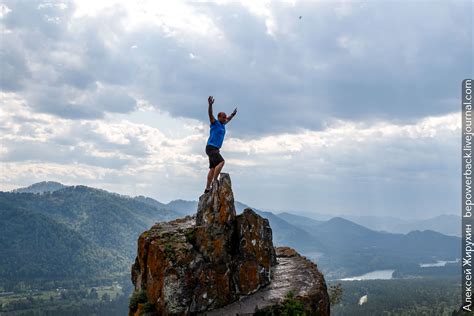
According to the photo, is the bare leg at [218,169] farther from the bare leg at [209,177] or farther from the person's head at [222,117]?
the person's head at [222,117]

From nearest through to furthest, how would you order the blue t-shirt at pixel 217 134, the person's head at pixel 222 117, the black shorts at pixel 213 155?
1. the person's head at pixel 222 117
2. the blue t-shirt at pixel 217 134
3. the black shorts at pixel 213 155

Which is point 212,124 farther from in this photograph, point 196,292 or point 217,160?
point 196,292

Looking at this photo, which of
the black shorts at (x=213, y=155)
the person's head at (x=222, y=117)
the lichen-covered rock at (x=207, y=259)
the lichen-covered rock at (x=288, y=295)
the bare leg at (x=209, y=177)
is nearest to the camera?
the lichen-covered rock at (x=207, y=259)

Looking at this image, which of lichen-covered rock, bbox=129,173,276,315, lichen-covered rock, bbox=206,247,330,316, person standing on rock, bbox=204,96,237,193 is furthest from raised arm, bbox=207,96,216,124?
lichen-covered rock, bbox=206,247,330,316

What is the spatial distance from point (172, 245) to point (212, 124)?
9846mm

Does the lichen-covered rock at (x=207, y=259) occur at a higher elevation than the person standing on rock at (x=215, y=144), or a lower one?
lower

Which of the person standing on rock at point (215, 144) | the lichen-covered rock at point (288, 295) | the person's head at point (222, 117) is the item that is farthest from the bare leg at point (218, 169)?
the lichen-covered rock at point (288, 295)

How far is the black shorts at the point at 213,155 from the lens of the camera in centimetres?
3225

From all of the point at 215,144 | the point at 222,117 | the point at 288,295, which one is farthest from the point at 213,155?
the point at 288,295

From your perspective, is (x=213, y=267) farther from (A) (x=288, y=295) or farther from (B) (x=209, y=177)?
(B) (x=209, y=177)

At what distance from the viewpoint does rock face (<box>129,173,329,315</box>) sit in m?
28.2

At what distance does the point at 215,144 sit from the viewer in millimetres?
32125

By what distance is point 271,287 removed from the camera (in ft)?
102

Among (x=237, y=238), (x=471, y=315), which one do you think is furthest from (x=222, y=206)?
(x=471, y=315)
